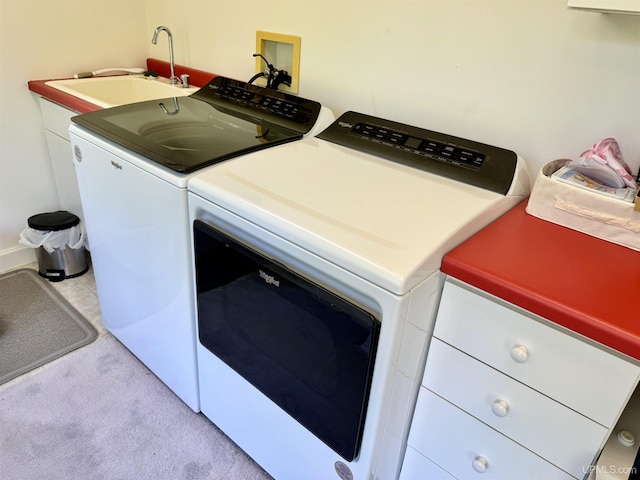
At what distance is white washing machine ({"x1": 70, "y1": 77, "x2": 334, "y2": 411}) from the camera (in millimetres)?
1225

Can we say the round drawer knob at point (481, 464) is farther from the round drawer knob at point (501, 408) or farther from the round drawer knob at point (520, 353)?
the round drawer knob at point (520, 353)

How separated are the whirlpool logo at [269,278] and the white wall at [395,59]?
0.74m

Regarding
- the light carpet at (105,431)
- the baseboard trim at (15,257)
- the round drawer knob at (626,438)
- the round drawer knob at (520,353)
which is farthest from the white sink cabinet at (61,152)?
the round drawer knob at (626,438)

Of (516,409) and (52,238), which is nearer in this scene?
(516,409)

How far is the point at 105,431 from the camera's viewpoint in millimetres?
1482

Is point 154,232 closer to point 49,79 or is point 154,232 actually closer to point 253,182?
point 253,182

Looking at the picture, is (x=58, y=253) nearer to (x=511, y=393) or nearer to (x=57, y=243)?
(x=57, y=243)

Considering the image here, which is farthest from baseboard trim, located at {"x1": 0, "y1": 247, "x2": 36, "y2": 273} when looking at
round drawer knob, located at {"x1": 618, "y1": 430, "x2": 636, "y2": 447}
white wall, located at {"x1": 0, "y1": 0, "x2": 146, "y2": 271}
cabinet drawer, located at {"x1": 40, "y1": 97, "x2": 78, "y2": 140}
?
round drawer knob, located at {"x1": 618, "y1": 430, "x2": 636, "y2": 447}

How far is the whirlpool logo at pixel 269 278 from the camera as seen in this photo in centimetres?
→ 100

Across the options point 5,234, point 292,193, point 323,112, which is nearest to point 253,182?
point 292,193

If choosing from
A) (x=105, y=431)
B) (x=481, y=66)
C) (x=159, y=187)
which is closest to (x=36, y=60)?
(x=159, y=187)

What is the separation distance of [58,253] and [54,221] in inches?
6.0

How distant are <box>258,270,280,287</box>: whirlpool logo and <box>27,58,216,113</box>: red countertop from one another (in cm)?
106

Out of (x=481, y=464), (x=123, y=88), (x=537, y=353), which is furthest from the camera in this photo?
(x=123, y=88)
